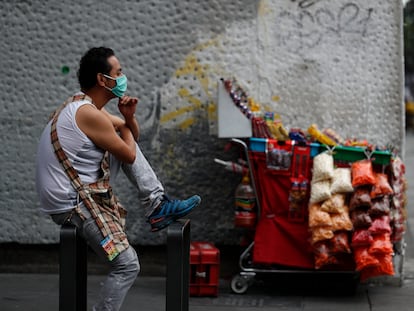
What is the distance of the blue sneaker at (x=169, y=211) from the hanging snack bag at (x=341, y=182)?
1.61 m

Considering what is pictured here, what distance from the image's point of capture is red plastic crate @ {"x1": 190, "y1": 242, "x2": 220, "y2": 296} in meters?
6.70

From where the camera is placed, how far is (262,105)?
23.4ft

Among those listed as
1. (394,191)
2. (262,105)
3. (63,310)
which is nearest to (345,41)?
(262,105)

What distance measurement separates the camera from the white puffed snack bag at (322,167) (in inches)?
250

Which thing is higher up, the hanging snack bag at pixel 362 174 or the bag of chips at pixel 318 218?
the hanging snack bag at pixel 362 174

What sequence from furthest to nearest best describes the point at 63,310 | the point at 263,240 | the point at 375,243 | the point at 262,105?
the point at 262,105
the point at 263,240
the point at 375,243
the point at 63,310

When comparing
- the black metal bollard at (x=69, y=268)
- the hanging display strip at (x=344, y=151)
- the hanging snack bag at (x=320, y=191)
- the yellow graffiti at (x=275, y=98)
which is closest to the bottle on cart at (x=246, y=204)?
the hanging display strip at (x=344, y=151)

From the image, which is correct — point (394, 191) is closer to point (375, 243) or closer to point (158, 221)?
point (375, 243)

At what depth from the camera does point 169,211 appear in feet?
16.5

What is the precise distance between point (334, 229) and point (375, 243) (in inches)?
11.7

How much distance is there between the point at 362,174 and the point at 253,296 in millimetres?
1295

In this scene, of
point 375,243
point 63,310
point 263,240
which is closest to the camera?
point 63,310

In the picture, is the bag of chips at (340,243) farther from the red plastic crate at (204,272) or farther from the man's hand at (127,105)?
the man's hand at (127,105)

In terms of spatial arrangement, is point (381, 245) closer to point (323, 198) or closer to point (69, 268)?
point (323, 198)
